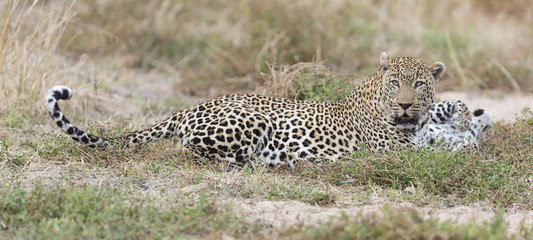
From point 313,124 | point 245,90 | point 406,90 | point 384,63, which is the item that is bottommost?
point 245,90

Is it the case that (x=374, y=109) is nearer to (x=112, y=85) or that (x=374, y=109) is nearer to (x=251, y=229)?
(x=251, y=229)

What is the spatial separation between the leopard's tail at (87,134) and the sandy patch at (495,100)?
5.22 metres

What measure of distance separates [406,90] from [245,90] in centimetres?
384

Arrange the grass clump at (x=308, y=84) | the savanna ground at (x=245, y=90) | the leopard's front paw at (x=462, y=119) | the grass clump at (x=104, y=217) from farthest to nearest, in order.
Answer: the grass clump at (x=308, y=84), the leopard's front paw at (x=462, y=119), the savanna ground at (x=245, y=90), the grass clump at (x=104, y=217)

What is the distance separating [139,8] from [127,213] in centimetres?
955

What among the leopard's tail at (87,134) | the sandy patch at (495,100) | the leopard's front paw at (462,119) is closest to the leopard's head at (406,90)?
the leopard's front paw at (462,119)

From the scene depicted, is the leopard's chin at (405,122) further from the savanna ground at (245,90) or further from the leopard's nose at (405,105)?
the savanna ground at (245,90)

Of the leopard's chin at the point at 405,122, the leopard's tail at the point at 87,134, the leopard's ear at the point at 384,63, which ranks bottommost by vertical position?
the leopard's tail at the point at 87,134

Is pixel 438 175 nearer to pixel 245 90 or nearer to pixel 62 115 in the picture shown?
pixel 62 115

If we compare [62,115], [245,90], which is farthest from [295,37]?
[62,115]

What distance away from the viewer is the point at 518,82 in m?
11.7

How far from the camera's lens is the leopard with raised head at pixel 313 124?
690 centimetres

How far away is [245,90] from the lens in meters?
10.2

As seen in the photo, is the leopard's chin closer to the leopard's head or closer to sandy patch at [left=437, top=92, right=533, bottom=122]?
the leopard's head
